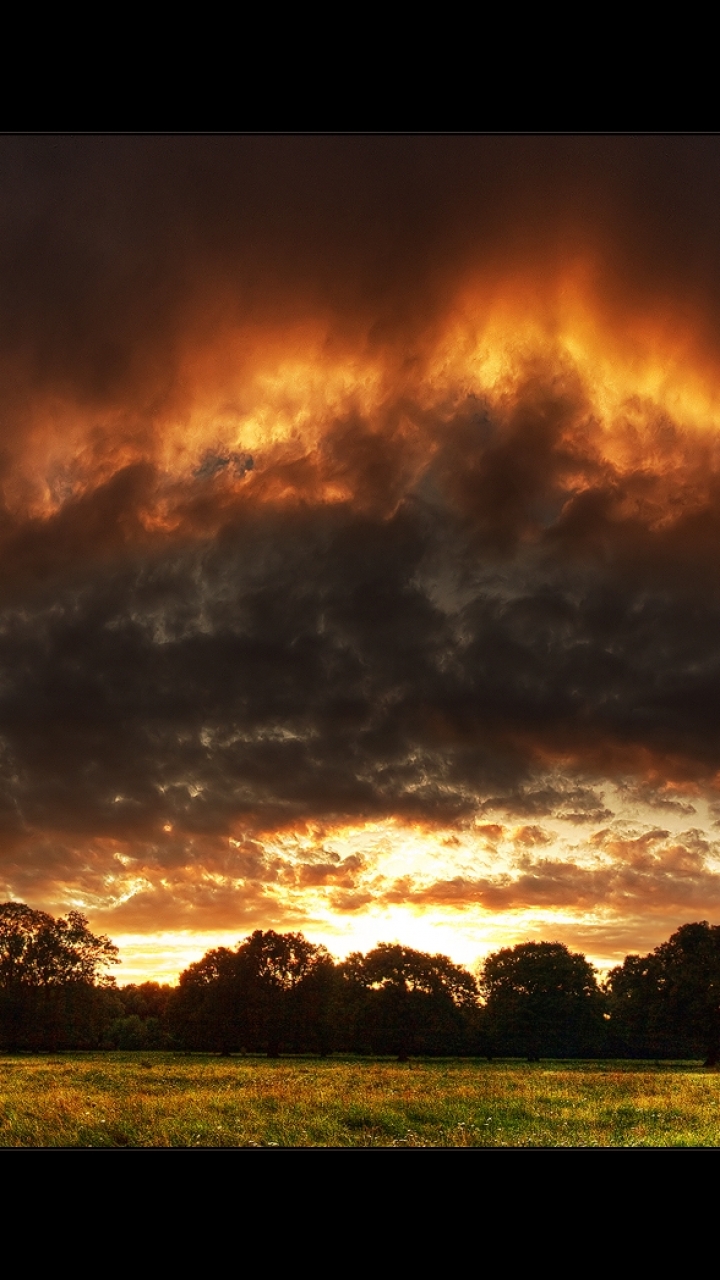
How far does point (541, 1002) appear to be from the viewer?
22.9 m

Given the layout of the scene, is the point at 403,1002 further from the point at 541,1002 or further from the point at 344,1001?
the point at 541,1002

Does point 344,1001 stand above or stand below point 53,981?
below

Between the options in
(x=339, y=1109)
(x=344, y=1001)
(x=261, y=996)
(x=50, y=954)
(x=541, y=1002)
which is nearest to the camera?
(x=339, y=1109)

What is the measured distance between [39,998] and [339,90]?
19.5 metres

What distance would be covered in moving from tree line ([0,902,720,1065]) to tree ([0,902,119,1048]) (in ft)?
0.10

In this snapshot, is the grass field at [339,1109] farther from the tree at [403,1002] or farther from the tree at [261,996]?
the tree at [403,1002]

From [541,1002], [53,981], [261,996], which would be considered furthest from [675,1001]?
[53,981]

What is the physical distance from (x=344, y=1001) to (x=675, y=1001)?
10.2m

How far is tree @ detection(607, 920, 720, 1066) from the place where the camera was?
23.0 m

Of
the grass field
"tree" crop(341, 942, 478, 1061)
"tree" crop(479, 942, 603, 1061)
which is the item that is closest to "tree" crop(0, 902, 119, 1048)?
the grass field

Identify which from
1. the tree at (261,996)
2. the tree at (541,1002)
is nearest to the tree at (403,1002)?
the tree at (261,996)

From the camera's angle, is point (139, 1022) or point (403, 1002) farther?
point (403, 1002)
